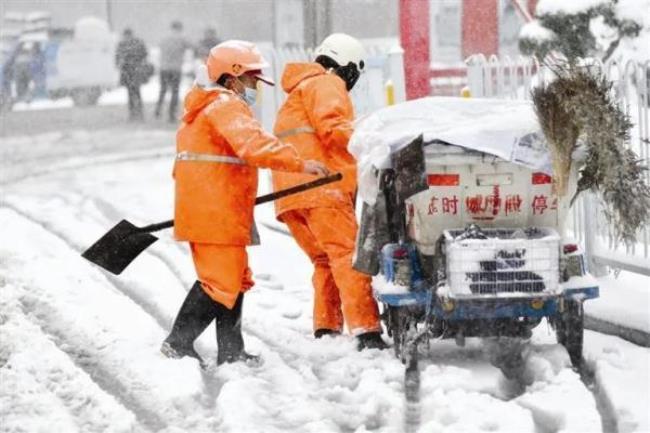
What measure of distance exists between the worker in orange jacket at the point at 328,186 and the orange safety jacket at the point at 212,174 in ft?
1.56

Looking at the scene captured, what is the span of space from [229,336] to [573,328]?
1680mm

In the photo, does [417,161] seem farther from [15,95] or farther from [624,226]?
[15,95]

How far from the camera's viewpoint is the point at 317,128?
6891 mm

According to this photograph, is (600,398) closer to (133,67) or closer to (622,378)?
(622,378)

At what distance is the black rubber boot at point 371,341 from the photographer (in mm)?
6918

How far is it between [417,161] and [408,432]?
129 cm

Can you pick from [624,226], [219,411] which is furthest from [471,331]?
[219,411]

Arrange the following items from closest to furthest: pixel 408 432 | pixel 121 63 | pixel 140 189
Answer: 1. pixel 408 432
2. pixel 140 189
3. pixel 121 63

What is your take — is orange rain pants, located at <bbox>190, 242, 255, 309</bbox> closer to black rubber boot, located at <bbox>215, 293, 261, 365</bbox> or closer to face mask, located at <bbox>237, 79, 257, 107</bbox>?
black rubber boot, located at <bbox>215, 293, 261, 365</bbox>

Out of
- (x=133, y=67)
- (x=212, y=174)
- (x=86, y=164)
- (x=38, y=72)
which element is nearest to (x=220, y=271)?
(x=212, y=174)

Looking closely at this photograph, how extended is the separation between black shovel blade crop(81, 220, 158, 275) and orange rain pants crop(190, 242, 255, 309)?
574 mm

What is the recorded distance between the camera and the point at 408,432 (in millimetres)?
5496

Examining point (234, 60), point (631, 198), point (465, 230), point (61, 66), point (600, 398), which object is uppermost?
point (61, 66)

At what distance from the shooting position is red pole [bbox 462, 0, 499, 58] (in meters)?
19.7
